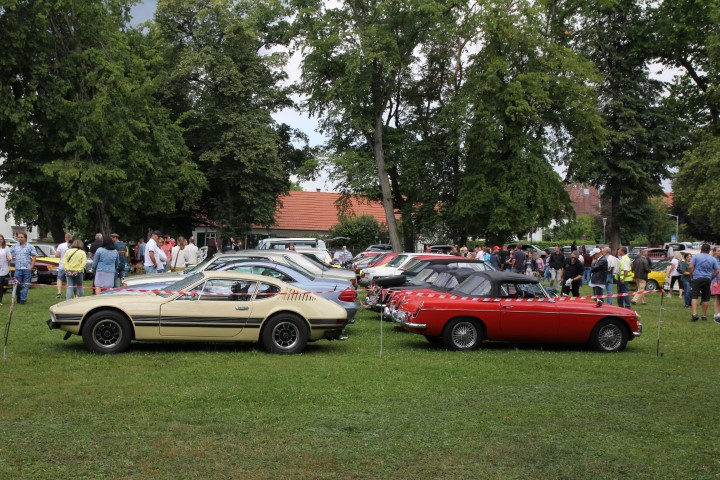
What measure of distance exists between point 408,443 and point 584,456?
1537 millimetres

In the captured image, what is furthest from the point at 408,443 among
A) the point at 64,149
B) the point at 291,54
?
the point at 291,54

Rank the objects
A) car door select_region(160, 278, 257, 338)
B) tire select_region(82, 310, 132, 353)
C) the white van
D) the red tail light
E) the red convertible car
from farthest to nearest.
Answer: the white van, the red tail light, the red convertible car, car door select_region(160, 278, 257, 338), tire select_region(82, 310, 132, 353)

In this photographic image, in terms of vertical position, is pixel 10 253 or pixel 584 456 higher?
pixel 10 253

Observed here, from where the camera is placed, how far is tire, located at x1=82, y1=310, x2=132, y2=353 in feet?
36.0

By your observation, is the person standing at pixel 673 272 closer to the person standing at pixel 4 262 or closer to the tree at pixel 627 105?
the tree at pixel 627 105

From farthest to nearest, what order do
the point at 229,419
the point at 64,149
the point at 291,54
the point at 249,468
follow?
the point at 291,54, the point at 64,149, the point at 229,419, the point at 249,468

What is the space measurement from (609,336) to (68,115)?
27417 mm

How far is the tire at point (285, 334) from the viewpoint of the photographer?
11.4 meters

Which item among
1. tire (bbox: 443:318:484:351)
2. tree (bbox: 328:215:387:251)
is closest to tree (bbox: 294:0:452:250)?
tree (bbox: 328:215:387:251)

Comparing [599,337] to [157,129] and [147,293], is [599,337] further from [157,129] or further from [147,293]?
[157,129]

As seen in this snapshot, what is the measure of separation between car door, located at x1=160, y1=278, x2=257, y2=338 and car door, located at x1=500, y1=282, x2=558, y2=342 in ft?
14.1

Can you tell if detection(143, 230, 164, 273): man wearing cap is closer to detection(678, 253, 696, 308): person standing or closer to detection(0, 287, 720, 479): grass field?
detection(0, 287, 720, 479): grass field

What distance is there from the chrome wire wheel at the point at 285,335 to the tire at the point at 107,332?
7.28ft

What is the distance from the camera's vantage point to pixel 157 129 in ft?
129
